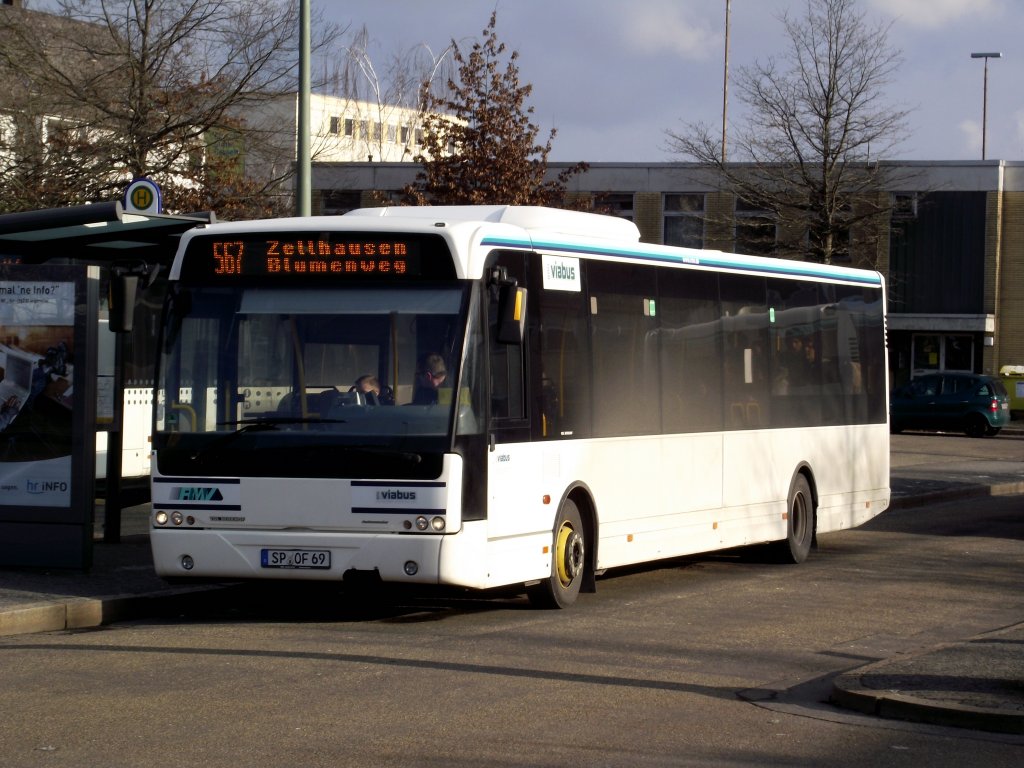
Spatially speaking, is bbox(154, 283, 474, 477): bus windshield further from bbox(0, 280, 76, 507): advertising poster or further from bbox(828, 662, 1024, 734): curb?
bbox(828, 662, 1024, 734): curb

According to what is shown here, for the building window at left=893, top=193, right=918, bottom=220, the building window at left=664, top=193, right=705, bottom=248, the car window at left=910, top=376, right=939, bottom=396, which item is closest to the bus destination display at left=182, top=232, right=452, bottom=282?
the car window at left=910, top=376, right=939, bottom=396

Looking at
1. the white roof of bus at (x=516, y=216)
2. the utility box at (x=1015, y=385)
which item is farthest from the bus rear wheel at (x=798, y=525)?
the utility box at (x=1015, y=385)

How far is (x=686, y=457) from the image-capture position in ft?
45.3

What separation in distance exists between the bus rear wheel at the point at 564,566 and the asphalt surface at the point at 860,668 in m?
2.77

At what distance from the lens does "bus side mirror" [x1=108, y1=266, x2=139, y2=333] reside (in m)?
12.0

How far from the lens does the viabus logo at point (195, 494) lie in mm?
11016

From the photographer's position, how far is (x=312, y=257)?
11.1 meters

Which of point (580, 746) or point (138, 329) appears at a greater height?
point (138, 329)

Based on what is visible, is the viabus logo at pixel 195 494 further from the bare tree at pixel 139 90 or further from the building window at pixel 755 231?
the building window at pixel 755 231

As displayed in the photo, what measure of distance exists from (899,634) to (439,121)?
2070cm

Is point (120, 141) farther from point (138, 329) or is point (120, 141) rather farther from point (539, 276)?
point (539, 276)

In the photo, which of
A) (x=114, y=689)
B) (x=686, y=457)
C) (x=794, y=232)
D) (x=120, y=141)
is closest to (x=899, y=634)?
(x=686, y=457)

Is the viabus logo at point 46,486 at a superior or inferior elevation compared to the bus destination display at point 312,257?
inferior

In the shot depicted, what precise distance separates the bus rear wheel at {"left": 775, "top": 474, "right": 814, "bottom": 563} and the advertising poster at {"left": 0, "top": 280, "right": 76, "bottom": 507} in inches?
279
